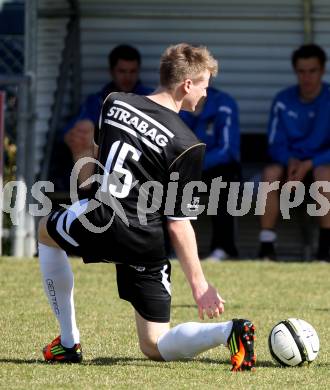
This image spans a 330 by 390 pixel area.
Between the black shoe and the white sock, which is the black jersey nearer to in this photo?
the white sock

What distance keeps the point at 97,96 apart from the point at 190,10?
5.47ft

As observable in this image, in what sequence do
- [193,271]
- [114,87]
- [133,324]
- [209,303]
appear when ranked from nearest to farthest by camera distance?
[209,303] < [193,271] < [133,324] < [114,87]

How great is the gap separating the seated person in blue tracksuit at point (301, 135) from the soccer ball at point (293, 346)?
17.2 feet

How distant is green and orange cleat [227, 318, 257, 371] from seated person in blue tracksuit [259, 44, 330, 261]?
5636 mm

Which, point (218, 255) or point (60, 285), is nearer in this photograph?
point (60, 285)

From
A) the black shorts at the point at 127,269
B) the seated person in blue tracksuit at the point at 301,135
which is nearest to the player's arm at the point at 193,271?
the black shorts at the point at 127,269

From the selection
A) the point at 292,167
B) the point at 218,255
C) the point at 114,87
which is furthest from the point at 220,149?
the point at 114,87

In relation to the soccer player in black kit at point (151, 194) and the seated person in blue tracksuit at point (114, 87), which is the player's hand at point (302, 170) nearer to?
the seated person in blue tracksuit at point (114, 87)

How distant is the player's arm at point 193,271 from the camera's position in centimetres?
569

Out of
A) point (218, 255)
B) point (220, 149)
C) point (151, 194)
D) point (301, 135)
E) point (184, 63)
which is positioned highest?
point (184, 63)

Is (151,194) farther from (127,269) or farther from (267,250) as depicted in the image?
(267,250)

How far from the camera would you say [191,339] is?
6.00 meters

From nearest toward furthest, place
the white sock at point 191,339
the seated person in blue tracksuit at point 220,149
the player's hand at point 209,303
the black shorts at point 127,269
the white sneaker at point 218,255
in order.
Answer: the player's hand at point 209,303, the white sock at point 191,339, the black shorts at point 127,269, the white sneaker at point 218,255, the seated person in blue tracksuit at point 220,149

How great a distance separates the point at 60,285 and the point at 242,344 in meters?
1.05
